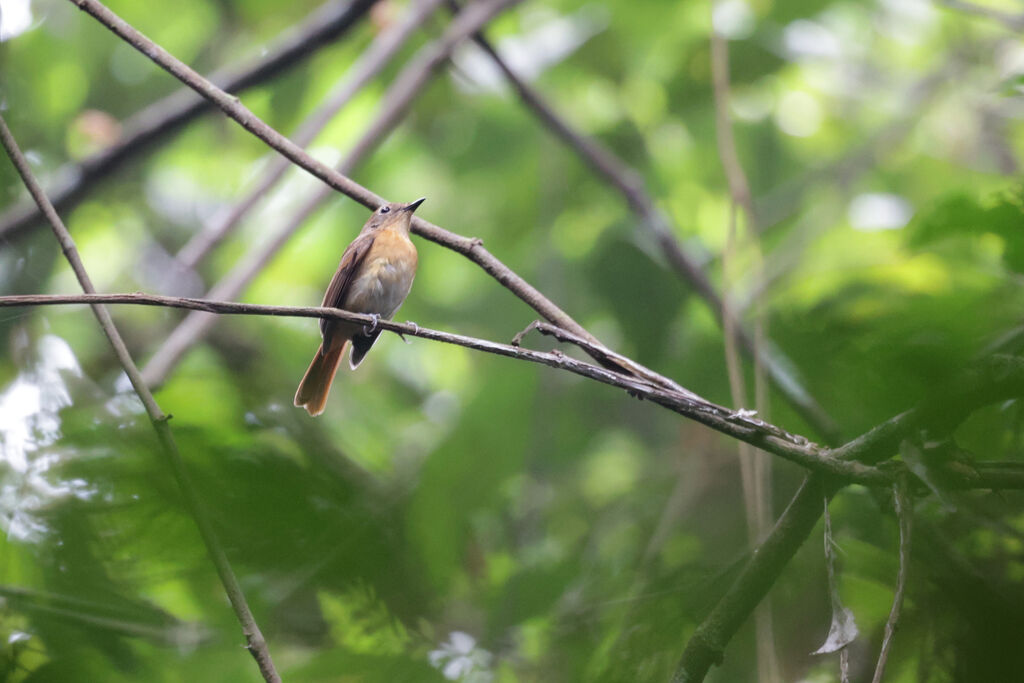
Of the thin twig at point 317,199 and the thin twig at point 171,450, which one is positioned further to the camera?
the thin twig at point 317,199

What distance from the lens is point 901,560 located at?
1.88 feet

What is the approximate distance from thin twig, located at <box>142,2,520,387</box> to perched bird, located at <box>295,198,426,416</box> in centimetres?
45

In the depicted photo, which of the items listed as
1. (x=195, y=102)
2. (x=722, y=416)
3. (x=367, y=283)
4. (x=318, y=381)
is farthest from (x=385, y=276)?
(x=195, y=102)

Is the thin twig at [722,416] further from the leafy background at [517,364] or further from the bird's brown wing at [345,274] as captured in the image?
the bird's brown wing at [345,274]

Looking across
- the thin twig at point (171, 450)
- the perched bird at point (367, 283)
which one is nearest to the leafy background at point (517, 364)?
the thin twig at point (171, 450)

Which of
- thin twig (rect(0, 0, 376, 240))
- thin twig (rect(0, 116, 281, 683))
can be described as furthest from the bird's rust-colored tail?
thin twig (rect(0, 0, 376, 240))

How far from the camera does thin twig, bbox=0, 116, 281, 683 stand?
565mm

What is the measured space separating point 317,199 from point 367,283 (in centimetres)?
92

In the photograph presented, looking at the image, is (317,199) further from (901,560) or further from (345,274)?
(901,560)

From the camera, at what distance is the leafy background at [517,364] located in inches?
23.3

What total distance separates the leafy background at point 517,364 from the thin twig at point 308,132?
201 mm

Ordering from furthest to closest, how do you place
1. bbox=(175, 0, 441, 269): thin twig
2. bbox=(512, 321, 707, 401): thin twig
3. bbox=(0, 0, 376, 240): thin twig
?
bbox=(0, 0, 376, 240): thin twig → bbox=(175, 0, 441, 269): thin twig → bbox=(512, 321, 707, 401): thin twig

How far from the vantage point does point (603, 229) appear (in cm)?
→ 221

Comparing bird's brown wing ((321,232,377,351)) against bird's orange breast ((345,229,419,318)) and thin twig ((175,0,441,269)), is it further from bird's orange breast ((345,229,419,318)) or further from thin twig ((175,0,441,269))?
thin twig ((175,0,441,269))
